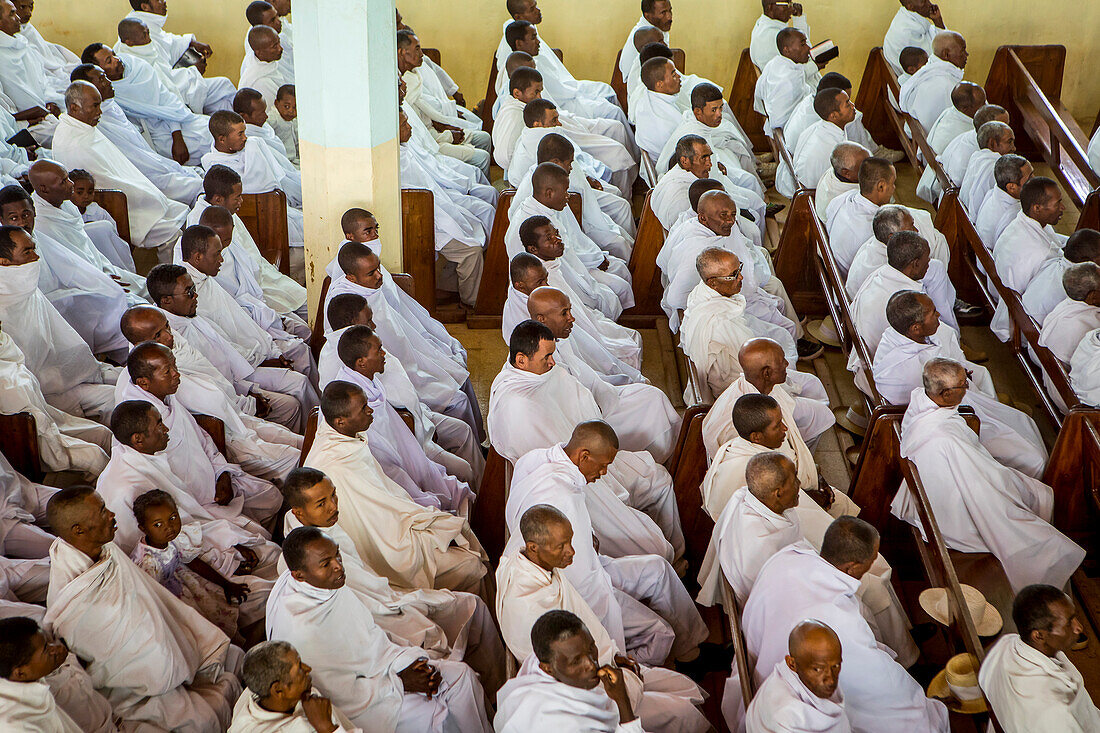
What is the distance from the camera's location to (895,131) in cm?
945

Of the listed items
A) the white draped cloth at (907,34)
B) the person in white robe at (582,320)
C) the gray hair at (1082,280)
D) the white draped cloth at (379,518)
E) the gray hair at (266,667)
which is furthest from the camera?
the white draped cloth at (907,34)

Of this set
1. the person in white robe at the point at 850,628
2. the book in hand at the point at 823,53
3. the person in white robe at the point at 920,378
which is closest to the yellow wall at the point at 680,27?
the book in hand at the point at 823,53

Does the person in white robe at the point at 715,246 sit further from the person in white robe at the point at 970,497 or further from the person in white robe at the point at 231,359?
the person in white robe at the point at 231,359

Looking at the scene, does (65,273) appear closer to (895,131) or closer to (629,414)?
(629,414)

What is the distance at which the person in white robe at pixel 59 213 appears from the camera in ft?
20.4

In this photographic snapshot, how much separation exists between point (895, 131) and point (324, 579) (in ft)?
23.7

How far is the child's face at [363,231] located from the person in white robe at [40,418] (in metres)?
1.65

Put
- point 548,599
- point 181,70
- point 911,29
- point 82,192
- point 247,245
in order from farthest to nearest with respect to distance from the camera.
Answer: point 911,29, point 181,70, point 247,245, point 82,192, point 548,599

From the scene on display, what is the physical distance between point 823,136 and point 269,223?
375 cm

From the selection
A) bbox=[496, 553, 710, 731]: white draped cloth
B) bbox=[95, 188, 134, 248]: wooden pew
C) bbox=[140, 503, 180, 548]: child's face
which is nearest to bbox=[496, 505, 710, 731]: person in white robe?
bbox=[496, 553, 710, 731]: white draped cloth

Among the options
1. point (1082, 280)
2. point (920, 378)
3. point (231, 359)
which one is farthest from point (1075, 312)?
point (231, 359)

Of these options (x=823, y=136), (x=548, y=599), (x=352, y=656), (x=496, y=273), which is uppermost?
(x=823, y=136)

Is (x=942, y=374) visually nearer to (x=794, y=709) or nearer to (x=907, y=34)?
(x=794, y=709)

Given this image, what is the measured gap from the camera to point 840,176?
730cm
